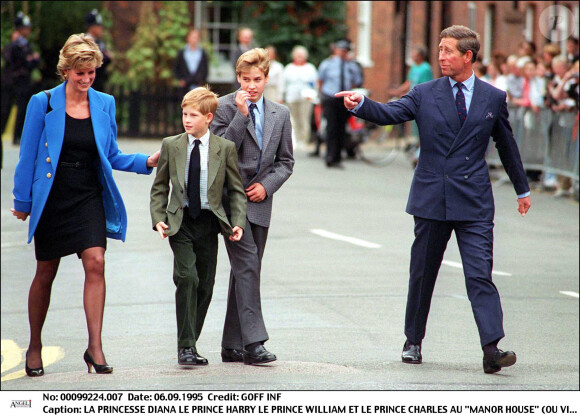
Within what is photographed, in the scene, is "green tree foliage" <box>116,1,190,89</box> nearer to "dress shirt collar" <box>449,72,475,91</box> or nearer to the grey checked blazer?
the grey checked blazer

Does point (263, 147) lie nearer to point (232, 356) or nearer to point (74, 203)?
point (74, 203)

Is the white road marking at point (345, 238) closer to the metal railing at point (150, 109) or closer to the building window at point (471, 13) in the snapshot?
the metal railing at point (150, 109)

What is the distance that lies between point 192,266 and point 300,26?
18.9 meters

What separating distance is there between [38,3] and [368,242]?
4555mm

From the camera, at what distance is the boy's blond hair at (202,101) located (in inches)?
240

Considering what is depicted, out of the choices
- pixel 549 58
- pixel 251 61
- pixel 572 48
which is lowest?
pixel 549 58

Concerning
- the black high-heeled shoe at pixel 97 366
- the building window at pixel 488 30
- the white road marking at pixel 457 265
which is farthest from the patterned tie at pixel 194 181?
the building window at pixel 488 30

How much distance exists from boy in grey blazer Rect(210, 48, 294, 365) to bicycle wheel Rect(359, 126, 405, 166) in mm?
15467

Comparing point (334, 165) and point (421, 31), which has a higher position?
point (421, 31)

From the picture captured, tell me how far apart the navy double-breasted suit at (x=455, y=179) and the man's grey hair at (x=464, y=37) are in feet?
1.13

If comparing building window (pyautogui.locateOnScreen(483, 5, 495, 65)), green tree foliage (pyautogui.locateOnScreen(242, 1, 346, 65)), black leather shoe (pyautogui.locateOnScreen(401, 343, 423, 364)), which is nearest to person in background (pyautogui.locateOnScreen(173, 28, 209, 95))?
green tree foliage (pyautogui.locateOnScreen(242, 1, 346, 65))

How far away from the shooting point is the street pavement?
677cm

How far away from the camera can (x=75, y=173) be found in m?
6.30

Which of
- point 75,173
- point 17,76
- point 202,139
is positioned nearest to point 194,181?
point 202,139
